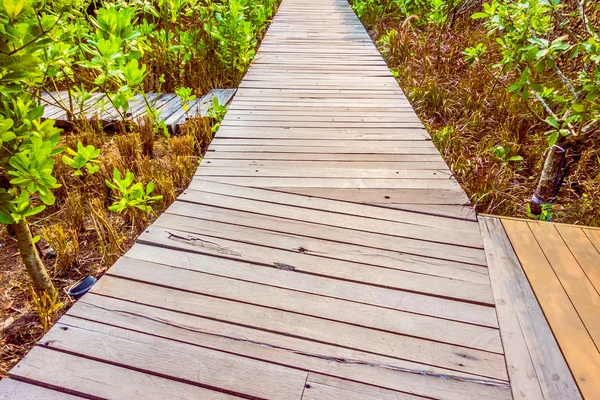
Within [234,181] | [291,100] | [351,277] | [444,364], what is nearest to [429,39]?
[291,100]

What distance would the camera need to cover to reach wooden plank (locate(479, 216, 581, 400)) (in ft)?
4.11

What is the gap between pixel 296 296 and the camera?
158 cm

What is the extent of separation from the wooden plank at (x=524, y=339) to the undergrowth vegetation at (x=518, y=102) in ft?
2.02

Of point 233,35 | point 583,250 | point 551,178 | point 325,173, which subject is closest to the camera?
point 583,250

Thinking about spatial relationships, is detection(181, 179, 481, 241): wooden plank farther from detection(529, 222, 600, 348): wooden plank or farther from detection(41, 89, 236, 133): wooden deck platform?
detection(41, 89, 236, 133): wooden deck platform

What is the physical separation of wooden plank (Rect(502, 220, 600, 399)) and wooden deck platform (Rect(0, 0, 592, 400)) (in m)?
0.19

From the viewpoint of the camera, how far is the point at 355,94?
377cm

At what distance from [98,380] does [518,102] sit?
377 cm

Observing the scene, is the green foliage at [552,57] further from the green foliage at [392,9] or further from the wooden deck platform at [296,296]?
the green foliage at [392,9]

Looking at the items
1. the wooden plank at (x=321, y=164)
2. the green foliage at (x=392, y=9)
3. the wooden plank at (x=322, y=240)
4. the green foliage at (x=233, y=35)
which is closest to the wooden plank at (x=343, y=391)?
the wooden plank at (x=322, y=240)

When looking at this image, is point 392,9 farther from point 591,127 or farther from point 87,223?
point 87,223

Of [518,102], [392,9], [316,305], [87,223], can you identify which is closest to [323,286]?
[316,305]

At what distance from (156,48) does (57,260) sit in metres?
3.27

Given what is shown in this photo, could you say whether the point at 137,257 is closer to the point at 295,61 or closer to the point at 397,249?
the point at 397,249
